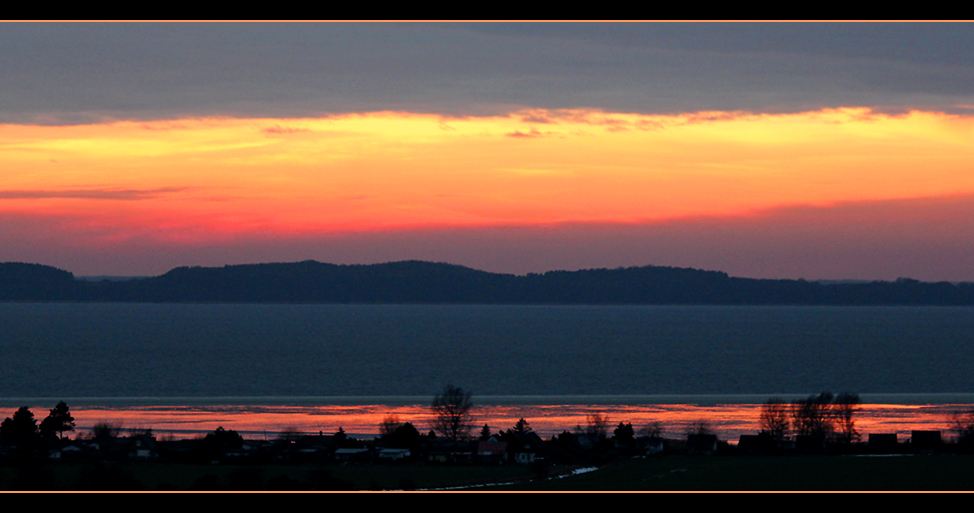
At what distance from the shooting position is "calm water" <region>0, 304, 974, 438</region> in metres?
19.4

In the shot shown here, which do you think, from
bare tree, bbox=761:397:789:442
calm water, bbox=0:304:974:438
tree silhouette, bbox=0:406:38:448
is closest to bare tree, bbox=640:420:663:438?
calm water, bbox=0:304:974:438

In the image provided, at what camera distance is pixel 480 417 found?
1812 centimetres

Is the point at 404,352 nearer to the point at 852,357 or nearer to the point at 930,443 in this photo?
the point at 852,357

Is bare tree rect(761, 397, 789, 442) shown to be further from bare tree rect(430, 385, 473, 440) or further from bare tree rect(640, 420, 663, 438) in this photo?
Answer: bare tree rect(430, 385, 473, 440)

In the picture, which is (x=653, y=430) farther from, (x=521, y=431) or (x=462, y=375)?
(x=462, y=375)

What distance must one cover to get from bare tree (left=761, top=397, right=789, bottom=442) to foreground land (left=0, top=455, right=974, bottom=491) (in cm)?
250

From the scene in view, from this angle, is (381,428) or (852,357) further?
(852,357)

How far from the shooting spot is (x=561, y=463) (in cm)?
1151

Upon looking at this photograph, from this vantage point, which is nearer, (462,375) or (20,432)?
(20,432)

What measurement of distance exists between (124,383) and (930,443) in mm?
27916

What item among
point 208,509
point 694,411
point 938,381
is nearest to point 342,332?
point 938,381

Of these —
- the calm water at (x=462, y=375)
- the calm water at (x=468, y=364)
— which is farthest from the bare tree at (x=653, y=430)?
the calm water at (x=468, y=364)

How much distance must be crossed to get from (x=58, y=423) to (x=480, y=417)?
322 inches

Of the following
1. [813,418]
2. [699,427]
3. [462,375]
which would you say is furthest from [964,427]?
[462,375]
